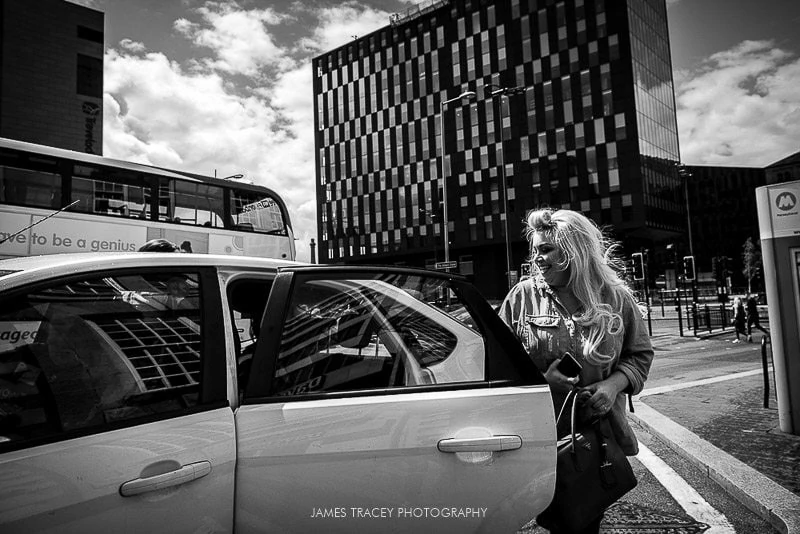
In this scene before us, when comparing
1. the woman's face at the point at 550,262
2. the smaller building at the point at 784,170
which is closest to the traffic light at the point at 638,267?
the smaller building at the point at 784,170

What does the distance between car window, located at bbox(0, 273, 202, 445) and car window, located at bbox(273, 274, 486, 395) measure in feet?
1.14

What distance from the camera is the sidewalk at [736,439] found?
3.49 m

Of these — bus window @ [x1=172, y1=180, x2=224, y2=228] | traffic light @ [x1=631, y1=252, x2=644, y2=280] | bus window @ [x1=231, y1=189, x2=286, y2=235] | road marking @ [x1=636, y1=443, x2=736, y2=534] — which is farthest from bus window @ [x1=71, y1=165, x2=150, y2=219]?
traffic light @ [x1=631, y1=252, x2=644, y2=280]

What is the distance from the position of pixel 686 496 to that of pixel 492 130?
50190 millimetres

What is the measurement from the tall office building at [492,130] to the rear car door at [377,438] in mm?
36029

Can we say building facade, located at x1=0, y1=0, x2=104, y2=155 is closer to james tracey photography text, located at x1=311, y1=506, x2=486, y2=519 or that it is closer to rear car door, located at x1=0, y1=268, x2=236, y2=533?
rear car door, located at x1=0, y1=268, x2=236, y2=533

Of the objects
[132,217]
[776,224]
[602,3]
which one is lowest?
[776,224]

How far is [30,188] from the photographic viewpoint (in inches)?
362

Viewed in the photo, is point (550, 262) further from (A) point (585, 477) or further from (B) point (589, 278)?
(A) point (585, 477)

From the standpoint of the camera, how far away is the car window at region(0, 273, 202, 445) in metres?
1.51

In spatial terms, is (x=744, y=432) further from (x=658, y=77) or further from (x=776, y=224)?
(x=658, y=77)

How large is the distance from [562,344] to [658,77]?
54515 mm

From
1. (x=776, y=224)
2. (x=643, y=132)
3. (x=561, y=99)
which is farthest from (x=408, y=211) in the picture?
(x=776, y=224)

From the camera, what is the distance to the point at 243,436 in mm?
1614
